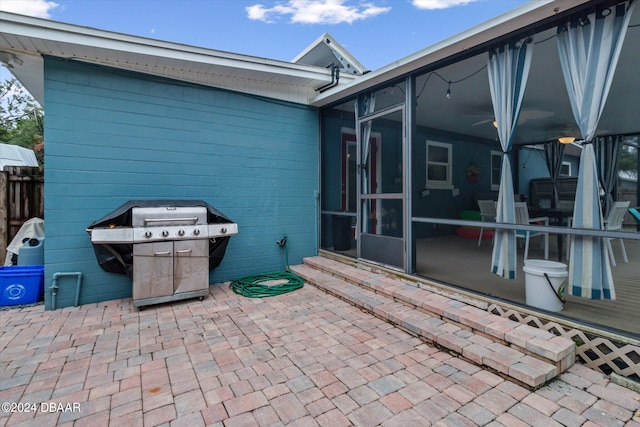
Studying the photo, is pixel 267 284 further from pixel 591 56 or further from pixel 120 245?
pixel 591 56

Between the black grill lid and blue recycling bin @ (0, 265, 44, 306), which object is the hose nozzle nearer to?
the black grill lid

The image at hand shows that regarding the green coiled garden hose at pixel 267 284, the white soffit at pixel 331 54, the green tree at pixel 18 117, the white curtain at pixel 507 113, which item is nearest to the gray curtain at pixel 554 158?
the white soffit at pixel 331 54

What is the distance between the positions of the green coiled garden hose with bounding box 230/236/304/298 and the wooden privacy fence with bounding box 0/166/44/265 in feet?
9.77

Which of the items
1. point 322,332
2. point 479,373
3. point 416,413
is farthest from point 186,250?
point 479,373

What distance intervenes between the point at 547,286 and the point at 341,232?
9.96 feet

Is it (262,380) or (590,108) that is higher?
(590,108)

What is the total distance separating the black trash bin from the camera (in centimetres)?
508

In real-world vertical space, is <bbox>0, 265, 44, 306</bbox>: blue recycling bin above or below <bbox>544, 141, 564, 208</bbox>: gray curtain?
below

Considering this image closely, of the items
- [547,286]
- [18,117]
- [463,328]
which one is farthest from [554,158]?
[18,117]

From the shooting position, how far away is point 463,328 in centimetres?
257

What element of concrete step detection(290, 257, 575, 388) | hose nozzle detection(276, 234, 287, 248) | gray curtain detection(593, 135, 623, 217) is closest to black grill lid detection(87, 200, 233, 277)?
hose nozzle detection(276, 234, 287, 248)

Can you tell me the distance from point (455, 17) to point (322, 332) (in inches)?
205

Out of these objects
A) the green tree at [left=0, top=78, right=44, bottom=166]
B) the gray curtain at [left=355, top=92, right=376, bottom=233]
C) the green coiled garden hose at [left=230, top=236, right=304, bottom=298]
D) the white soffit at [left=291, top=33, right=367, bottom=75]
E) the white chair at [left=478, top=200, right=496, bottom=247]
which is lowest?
the green coiled garden hose at [left=230, top=236, right=304, bottom=298]

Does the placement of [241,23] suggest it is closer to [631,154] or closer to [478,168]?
[478,168]
